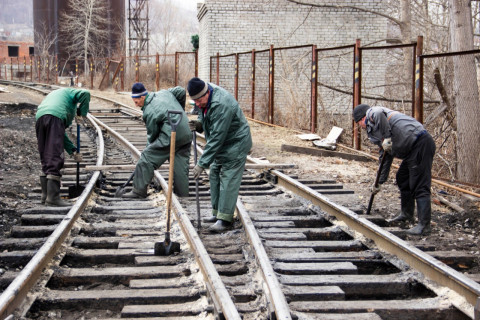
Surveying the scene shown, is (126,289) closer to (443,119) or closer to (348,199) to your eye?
(348,199)

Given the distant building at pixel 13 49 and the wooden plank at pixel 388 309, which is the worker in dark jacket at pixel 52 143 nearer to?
the wooden plank at pixel 388 309

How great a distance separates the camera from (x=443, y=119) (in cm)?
1107

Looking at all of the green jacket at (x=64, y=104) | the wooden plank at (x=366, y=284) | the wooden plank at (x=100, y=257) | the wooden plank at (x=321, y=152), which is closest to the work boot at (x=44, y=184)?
the green jacket at (x=64, y=104)

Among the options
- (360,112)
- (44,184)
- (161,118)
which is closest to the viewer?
(360,112)

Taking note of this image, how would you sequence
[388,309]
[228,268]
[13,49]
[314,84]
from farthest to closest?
→ 1. [13,49]
2. [314,84]
3. [228,268]
4. [388,309]

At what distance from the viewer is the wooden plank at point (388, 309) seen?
4.02 m

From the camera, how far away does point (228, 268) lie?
483 centimetres

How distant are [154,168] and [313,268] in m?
3.53

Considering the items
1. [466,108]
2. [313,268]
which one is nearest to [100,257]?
[313,268]

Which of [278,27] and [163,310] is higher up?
[278,27]

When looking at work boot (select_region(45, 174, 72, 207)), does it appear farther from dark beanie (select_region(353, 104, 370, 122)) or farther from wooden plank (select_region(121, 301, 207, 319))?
dark beanie (select_region(353, 104, 370, 122))

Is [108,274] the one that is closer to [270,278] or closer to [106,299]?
[106,299]

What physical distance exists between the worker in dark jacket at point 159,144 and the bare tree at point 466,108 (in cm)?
486

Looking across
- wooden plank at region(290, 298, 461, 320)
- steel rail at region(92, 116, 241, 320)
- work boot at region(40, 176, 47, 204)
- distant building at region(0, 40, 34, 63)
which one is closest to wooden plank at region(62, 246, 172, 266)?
steel rail at region(92, 116, 241, 320)
